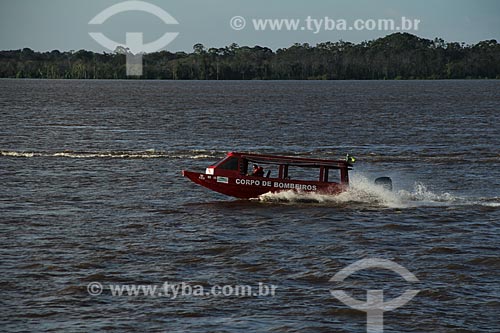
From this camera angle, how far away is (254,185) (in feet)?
124

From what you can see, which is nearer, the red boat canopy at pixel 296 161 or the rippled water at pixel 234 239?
the rippled water at pixel 234 239

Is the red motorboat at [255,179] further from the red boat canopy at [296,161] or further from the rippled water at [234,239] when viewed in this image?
the rippled water at [234,239]

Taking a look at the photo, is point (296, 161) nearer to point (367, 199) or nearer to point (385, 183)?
point (367, 199)

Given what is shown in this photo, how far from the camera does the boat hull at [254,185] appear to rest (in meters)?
37.6

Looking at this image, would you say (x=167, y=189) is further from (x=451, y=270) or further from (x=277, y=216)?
(x=451, y=270)

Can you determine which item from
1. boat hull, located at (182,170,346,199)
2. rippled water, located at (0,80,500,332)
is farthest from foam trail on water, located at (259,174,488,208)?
boat hull, located at (182,170,346,199)

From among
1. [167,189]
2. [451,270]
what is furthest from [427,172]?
[451,270]

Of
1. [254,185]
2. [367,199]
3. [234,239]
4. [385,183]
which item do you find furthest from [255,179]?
[234,239]

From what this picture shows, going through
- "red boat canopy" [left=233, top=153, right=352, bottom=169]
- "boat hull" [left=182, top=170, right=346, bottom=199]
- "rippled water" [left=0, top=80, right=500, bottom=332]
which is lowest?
"rippled water" [left=0, top=80, right=500, bottom=332]

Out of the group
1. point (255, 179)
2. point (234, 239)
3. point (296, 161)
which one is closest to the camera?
point (234, 239)

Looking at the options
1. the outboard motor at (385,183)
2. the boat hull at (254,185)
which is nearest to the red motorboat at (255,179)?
the boat hull at (254,185)

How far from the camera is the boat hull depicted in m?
37.6

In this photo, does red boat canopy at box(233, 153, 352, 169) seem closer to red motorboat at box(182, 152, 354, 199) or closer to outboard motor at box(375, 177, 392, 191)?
red motorboat at box(182, 152, 354, 199)

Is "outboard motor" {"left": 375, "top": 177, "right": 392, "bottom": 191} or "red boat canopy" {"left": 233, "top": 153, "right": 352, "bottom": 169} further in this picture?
"outboard motor" {"left": 375, "top": 177, "right": 392, "bottom": 191}
